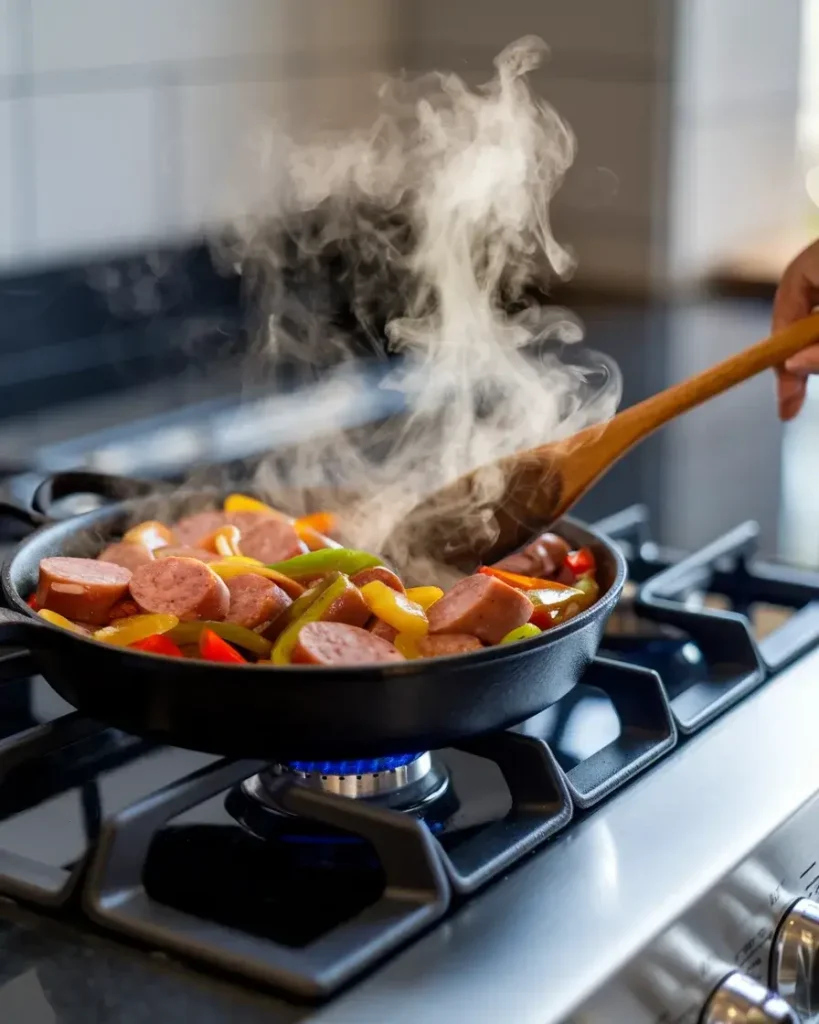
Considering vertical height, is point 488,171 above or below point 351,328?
above

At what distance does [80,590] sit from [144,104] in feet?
4.04

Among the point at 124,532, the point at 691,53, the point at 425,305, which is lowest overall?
the point at 124,532

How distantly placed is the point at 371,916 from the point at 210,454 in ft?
3.26

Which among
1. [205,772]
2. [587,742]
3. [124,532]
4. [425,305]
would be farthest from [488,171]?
[205,772]

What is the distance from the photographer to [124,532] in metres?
1.14

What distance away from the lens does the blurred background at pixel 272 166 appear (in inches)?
72.3

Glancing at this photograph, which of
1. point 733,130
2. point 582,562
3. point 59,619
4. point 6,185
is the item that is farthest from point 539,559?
point 733,130

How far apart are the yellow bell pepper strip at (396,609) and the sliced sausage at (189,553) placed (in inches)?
5.7

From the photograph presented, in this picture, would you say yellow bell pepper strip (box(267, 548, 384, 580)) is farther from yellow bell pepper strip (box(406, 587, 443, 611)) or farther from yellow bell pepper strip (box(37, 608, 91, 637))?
yellow bell pepper strip (box(37, 608, 91, 637))

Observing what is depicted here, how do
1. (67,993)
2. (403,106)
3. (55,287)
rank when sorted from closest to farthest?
(67,993) < (55,287) < (403,106)

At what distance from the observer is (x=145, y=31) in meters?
1.97

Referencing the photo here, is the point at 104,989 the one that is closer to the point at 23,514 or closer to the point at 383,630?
the point at 383,630

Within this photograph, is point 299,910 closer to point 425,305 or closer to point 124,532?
point 124,532

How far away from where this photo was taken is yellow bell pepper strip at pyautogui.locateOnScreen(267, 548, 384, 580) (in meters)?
1.02
